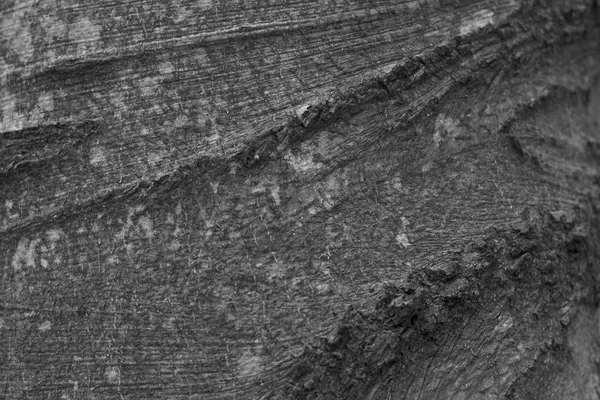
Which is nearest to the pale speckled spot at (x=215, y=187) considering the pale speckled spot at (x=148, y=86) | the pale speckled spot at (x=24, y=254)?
the pale speckled spot at (x=148, y=86)

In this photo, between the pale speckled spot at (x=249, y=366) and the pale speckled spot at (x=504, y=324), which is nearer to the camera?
the pale speckled spot at (x=249, y=366)

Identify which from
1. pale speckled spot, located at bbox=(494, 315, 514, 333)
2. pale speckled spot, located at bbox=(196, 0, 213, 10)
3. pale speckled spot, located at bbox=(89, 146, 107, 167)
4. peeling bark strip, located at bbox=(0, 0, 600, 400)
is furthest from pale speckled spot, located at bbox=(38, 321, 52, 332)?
pale speckled spot, located at bbox=(494, 315, 514, 333)

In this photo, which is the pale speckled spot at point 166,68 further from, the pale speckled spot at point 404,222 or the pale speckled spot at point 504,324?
the pale speckled spot at point 504,324

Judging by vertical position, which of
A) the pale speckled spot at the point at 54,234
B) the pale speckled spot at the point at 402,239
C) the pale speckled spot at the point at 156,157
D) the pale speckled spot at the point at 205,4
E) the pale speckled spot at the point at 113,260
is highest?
the pale speckled spot at the point at 205,4

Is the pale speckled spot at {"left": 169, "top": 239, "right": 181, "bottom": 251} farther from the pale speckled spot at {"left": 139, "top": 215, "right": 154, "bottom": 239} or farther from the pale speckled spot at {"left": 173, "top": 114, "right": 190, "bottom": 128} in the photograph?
the pale speckled spot at {"left": 173, "top": 114, "right": 190, "bottom": 128}

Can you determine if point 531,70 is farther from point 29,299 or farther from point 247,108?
point 29,299

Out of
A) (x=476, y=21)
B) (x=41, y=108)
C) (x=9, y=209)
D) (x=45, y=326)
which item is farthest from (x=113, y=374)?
(x=476, y=21)

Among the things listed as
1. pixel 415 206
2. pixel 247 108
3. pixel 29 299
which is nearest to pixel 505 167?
pixel 415 206
